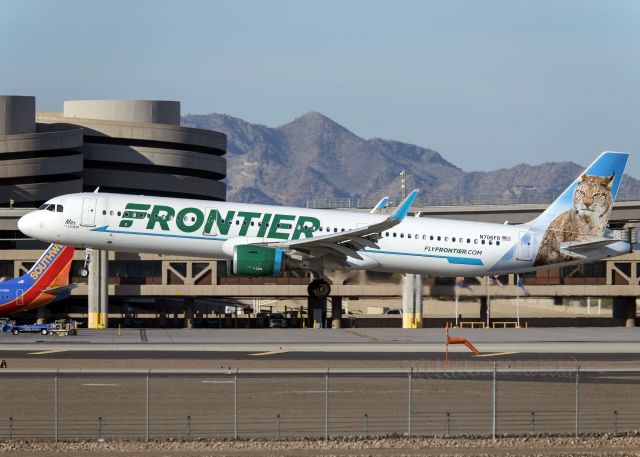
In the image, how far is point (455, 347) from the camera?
5291 cm

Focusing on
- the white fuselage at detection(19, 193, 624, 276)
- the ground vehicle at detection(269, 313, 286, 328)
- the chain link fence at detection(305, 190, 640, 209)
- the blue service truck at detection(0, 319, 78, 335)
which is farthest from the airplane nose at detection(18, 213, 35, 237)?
the chain link fence at detection(305, 190, 640, 209)

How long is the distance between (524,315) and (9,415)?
65.5 metres

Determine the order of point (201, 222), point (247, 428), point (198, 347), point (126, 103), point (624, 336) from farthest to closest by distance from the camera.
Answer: point (126, 103) < point (624, 336) < point (201, 222) < point (198, 347) < point (247, 428)

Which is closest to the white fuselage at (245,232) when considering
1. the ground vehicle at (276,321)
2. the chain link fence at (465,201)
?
the ground vehicle at (276,321)

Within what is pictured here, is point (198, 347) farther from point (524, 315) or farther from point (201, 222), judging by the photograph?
point (524, 315)

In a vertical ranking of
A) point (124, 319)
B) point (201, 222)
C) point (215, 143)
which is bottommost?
point (124, 319)

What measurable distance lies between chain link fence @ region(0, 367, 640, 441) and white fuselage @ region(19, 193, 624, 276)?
15.9 meters

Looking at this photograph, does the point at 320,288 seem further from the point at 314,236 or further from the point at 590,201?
the point at 590,201

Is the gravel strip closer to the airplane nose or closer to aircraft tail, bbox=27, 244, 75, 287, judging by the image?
the airplane nose

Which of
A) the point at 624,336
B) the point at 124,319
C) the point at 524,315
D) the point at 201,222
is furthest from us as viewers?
the point at 124,319

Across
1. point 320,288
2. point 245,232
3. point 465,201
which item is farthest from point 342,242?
point 465,201

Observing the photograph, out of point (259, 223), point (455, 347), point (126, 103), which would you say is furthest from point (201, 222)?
point (126, 103)

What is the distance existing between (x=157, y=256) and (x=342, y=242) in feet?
134

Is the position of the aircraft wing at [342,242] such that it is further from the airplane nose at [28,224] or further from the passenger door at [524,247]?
the airplane nose at [28,224]
